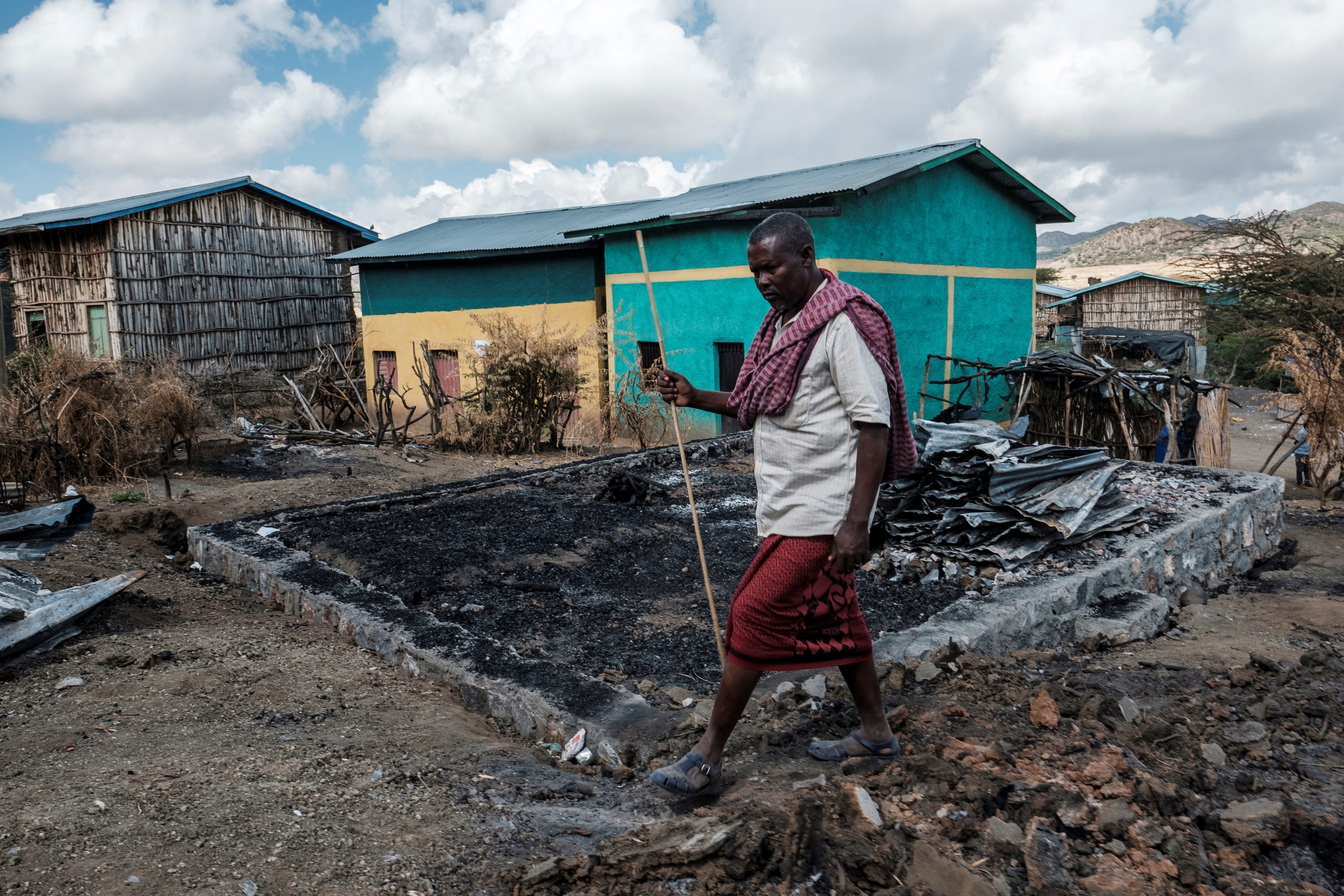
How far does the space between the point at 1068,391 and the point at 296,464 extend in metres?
10.5

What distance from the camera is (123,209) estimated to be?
15109mm

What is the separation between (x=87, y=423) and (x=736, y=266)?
824 centimetres

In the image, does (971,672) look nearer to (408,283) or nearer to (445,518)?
(445,518)

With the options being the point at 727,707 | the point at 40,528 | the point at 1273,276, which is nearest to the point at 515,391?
the point at 40,528

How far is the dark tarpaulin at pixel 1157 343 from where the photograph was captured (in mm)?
22328

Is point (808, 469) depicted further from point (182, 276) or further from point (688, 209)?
point (182, 276)

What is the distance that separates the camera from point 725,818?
6.81ft

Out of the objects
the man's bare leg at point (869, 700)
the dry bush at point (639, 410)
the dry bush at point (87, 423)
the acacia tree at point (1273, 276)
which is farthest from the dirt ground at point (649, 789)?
the acacia tree at point (1273, 276)

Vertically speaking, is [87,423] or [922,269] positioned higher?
[922,269]

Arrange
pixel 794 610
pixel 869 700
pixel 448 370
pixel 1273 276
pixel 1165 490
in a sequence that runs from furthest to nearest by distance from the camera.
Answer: pixel 1273 276 < pixel 448 370 < pixel 1165 490 < pixel 869 700 < pixel 794 610

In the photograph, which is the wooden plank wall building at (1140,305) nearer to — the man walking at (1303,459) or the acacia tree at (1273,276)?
the acacia tree at (1273,276)

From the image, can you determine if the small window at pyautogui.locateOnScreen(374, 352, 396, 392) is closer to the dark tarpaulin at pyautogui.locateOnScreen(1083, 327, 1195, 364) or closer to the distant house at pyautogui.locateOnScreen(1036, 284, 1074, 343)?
the dark tarpaulin at pyautogui.locateOnScreen(1083, 327, 1195, 364)

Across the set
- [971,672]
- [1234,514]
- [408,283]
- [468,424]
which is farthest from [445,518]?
[408,283]

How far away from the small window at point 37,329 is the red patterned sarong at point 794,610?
18.8m
